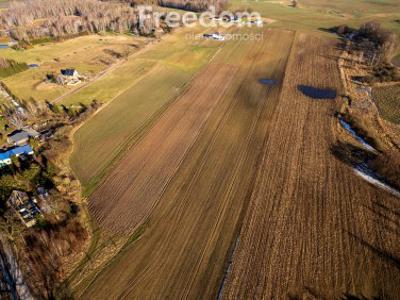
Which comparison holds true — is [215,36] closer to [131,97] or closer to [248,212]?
[131,97]

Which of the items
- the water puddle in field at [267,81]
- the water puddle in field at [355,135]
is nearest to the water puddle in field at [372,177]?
the water puddle in field at [355,135]

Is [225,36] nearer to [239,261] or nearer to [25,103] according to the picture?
[25,103]

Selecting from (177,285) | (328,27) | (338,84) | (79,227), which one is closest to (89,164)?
(79,227)

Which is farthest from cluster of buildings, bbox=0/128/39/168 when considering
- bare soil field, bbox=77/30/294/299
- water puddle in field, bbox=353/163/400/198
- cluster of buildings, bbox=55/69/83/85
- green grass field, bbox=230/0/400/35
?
green grass field, bbox=230/0/400/35

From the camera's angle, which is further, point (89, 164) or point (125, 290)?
point (89, 164)

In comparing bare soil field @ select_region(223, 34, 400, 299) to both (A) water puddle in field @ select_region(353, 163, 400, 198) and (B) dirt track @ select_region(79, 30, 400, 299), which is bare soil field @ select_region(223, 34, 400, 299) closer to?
(B) dirt track @ select_region(79, 30, 400, 299)

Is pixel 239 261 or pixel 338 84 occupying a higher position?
pixel 338 84
